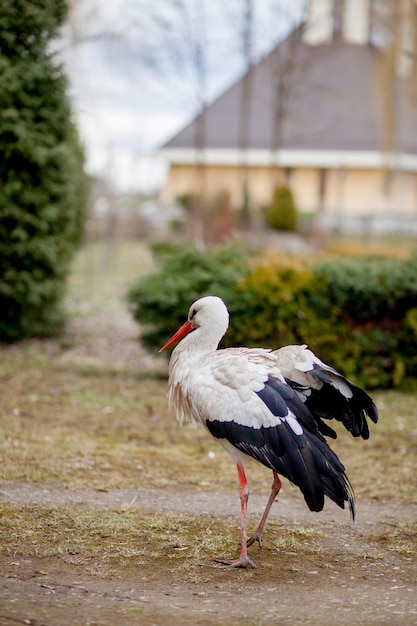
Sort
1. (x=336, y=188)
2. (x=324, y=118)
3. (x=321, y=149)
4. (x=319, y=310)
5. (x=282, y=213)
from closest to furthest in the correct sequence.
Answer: (x=319, y=310) → (x=282, y=213) → (x=321, y=149) → (x=324, y=118) → (x=336, y=188)

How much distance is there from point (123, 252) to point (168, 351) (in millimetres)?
16662

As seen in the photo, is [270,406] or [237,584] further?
[270,406]

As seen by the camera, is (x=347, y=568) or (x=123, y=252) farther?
(x=123, y=252)

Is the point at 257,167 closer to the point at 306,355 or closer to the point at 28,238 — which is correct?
the point at 28,238

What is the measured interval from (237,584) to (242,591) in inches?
4.0

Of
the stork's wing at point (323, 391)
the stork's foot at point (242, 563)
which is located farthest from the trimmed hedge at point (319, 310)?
the stork's foot at point (242, 563)

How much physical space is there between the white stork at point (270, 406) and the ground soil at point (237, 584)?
13.2 inches

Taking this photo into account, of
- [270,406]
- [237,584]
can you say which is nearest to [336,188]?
[270,406]

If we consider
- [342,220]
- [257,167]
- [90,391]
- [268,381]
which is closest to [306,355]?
[268,381]

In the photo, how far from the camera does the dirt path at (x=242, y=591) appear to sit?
4.11 metres

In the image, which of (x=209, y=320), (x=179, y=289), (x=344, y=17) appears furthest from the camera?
(x=344, y=17)

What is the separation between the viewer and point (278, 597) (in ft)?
14.7

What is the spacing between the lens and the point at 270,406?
4.87m

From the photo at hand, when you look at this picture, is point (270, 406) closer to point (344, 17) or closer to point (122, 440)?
point (122, 440)
